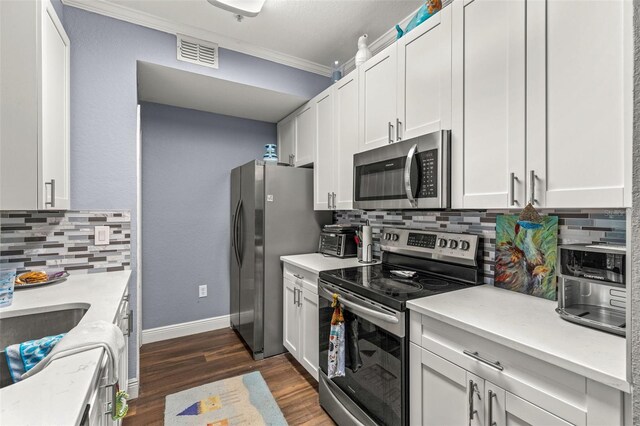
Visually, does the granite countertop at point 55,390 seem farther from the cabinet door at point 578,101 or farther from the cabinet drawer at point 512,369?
the cabinet door at point 578,101

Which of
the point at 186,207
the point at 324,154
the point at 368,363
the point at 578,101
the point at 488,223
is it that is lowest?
the point at 368,363

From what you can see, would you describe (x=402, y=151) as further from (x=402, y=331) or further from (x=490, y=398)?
(x=490, y=398)

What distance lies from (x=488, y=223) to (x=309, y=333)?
142 cm

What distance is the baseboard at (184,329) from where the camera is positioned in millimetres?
2902

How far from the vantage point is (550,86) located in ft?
3.69

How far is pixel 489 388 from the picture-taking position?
1.03 meters

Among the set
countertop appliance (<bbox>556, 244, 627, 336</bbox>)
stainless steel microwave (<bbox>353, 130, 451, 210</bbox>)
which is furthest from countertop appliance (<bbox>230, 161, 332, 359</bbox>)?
countertop appliance (<bbox>556, 244, 627, 336</bbox>)

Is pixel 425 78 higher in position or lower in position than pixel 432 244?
higher

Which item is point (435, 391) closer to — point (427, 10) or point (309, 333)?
point (309, 333)

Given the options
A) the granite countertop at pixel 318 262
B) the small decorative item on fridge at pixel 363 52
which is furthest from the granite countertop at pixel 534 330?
the small decorative item on fridge at pixel 363 52

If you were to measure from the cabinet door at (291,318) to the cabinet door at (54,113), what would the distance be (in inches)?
63.5

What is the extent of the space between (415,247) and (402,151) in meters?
0.64

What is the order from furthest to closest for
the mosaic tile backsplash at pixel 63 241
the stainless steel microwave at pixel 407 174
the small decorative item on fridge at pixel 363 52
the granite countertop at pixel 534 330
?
1. the small decorative item on fridge at pixel 363 52
2. the mosaic tile backsplash at pixel 63 241
3. the stainless steel microwave at pixel 407 174
4. the granite countertop at pixel 534 330

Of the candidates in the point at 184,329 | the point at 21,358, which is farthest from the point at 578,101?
the point at 184,329
